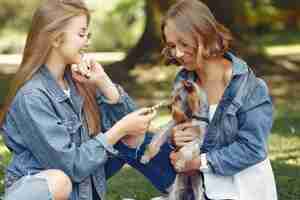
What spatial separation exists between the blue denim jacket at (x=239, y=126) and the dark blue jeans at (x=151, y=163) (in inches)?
15.8

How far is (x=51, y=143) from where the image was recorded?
383 cm

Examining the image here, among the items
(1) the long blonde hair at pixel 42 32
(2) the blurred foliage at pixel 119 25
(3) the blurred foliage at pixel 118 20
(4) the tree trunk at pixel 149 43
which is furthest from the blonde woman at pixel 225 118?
(2) the blurred foliage at pixel 119 25

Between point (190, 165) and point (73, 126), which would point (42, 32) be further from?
point (190, 165)

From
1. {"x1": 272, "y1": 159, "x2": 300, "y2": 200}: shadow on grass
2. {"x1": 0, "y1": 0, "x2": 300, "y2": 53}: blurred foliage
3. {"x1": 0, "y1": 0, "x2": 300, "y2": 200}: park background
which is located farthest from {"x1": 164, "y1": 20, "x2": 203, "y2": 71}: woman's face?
{"x1": 0, "y1": 0, "x2": 300, "y2": 53}: blurred foliage

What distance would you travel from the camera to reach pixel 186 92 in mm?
4020

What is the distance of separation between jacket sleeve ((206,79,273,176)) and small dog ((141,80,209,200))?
11 cm

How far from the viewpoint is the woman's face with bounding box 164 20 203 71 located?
4012 mm

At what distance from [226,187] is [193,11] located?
0.94 metres

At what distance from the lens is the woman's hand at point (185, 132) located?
13.1ft

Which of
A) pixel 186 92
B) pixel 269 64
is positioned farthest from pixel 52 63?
pixel 269 64

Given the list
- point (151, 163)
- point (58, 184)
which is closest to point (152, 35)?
point (151, 163)

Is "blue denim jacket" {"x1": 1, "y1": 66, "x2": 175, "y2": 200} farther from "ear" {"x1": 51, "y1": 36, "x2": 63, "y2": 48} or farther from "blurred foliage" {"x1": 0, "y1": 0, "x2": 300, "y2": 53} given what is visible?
"blurred foliage" {"x1": 0, "y1": 0, "x2": 300, "y2": 53}

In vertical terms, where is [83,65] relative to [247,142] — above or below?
above

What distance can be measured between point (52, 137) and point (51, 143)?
0.04 m
